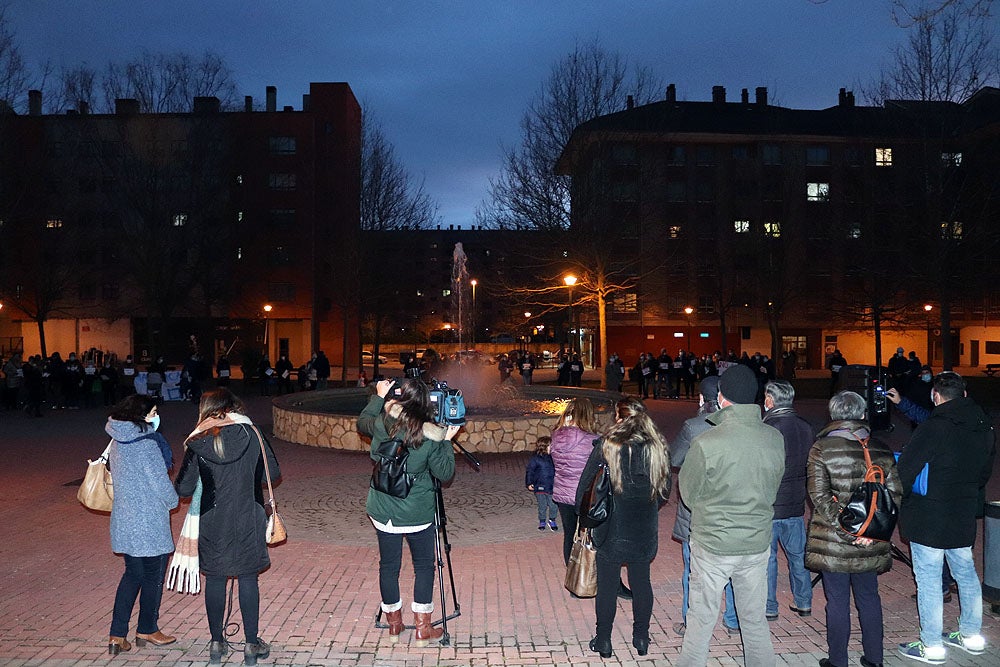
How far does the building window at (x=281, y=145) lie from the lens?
4753 cm

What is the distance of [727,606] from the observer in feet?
18.4

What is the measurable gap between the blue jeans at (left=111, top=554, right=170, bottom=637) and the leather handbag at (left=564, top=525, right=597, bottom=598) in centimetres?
288

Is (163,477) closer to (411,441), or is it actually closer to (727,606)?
(411,441)

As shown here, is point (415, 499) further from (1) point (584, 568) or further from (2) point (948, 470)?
(2) point (948, 470)

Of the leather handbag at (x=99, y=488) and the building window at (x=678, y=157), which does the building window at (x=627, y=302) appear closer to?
the building window at (x=678, y=157)

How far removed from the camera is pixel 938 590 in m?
4.95

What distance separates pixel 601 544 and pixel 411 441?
1.43 m

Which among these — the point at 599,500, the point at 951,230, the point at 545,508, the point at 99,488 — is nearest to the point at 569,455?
the point at 599,500

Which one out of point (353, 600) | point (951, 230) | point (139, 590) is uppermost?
point (951, 230)

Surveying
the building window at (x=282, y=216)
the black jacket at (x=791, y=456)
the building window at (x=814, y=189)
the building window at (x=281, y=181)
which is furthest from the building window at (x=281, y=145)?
the black jacket at (x=791, y=456)

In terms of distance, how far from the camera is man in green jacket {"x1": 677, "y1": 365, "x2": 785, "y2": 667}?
161 inches

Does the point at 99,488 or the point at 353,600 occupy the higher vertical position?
the point at 99,488

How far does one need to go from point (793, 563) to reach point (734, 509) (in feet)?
7.49

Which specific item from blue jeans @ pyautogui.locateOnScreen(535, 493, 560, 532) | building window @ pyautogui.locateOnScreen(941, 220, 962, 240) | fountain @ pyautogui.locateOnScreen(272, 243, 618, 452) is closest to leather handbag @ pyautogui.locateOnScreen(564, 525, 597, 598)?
blue jeans @ pyautogui.locateOnScreen(535, 493, 560, 532)
